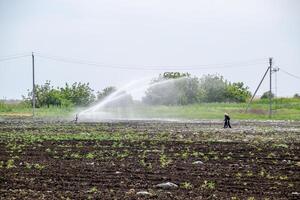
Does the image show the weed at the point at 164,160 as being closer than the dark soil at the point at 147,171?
No

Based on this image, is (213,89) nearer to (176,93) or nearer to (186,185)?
(176,93)

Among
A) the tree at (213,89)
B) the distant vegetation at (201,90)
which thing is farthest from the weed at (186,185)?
the tree at (213,89)

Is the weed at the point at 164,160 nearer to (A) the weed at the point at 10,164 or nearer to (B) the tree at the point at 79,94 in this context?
(A) the weed at the point at 10,164

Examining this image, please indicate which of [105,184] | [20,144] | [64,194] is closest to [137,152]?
[20,144]

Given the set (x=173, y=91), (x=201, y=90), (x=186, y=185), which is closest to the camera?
(x=186, y=185)

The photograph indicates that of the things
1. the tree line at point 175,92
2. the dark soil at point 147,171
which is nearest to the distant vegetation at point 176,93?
the tree line at point 175,92

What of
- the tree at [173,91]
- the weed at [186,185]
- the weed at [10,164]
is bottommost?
the weed at [186,185]

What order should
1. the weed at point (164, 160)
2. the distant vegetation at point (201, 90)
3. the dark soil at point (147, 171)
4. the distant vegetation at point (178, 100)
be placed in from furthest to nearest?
1. the distant vegetation at point (201, 90)
2. the distant vegetation at point (178, 100)
3. the weed at point (164, 160)
4. the dark soil at point (147, 171)

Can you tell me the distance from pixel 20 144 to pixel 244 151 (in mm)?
8809

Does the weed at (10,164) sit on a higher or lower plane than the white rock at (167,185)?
higher

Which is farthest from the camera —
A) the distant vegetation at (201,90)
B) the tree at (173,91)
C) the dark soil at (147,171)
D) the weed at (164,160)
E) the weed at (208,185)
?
the distant vegetation at (201,90)

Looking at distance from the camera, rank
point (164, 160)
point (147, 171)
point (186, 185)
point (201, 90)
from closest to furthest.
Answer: point (186, 185) → point (147, 171) → point (164, 160) → point (201, 90)

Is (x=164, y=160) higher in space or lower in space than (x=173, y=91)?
lower

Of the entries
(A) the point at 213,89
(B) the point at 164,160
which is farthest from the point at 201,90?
(B) the point at 164,160
